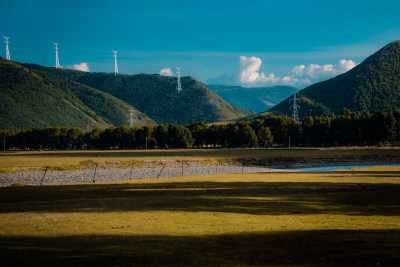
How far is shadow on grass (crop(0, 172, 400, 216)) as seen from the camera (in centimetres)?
2738

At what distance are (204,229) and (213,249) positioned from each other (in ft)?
14.1

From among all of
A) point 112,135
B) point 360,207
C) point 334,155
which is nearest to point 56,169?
point 360,207

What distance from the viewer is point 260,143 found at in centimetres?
18762

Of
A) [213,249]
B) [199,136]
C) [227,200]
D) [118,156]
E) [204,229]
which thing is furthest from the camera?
[199,136]

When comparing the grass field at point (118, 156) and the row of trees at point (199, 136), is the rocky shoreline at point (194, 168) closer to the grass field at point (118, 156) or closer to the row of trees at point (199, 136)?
the grass field at point (118, 156)

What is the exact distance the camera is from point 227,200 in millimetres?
32312

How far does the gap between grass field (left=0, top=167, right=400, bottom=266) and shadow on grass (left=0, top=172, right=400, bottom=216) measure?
8 cm

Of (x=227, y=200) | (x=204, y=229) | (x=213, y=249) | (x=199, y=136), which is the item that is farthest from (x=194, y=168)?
(x=199, y=136)

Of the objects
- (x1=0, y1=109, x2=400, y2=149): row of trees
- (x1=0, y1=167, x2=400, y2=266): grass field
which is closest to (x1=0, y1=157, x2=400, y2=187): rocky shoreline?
(x1=0, y1=167, x2=400, y2=266): grass field

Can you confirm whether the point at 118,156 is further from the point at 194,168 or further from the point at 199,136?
the point at 199,136

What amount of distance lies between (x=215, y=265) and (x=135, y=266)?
2831 mm

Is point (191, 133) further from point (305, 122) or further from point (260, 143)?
point (305, 122)

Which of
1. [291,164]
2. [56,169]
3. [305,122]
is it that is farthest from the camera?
[305,122]

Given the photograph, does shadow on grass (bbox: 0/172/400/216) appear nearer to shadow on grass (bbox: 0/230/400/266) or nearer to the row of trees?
shadow on grass (bbox: 0/230/400/266)
